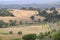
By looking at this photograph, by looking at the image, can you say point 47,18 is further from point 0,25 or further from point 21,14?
point 0,25

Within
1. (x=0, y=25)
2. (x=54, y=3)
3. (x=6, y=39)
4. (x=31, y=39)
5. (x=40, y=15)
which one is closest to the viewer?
(x=31, y=39)

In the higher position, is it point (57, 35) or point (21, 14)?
point (57, 35)

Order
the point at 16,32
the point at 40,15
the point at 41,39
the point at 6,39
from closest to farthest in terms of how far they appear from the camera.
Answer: the point at 41,39
the point at 6,39
the point at 16,32
the point at 40,15

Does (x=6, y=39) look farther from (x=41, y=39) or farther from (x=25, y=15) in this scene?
(x=25, y=15)

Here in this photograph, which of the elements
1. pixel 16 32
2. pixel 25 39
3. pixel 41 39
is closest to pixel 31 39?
pixel 25 39

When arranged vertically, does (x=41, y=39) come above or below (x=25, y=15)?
above

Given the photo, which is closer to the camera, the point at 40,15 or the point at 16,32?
the point at 16,32

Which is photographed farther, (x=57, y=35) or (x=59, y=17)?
(x=59, y=17)

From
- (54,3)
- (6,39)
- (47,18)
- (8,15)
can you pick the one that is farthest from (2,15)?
(54,3)

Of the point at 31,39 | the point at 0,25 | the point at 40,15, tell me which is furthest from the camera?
the point at 40,15
